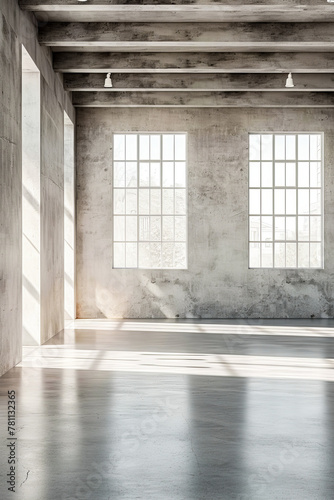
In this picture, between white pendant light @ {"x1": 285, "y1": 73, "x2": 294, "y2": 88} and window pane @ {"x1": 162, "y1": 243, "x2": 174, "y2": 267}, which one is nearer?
white pendant light @ {"x1": 285, "y1": 73, "x2": 294, "y2": 88}

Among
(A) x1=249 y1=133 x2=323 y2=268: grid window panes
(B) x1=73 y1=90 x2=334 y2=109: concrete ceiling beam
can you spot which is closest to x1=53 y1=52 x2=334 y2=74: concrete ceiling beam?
(B) x1=73 y1=90 x2=334 y2=109: concrete ceiling beam

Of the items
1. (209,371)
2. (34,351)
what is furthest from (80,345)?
(209,371)

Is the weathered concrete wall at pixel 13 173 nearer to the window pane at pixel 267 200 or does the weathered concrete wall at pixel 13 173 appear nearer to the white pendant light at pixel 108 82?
the white pendant light at pixel 108 82

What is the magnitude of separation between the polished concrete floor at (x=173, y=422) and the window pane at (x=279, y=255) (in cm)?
688

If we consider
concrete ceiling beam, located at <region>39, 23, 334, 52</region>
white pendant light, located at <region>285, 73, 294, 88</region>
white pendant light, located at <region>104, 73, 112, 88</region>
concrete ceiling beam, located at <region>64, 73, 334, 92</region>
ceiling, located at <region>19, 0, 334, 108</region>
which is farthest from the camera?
concrete ceiling beam, located at <region>64, 73, 334, 92</region>

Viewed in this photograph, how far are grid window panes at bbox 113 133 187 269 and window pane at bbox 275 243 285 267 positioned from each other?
2347mm

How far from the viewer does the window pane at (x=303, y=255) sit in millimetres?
19531

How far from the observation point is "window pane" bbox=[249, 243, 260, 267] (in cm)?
1948

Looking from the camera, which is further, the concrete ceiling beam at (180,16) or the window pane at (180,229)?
the window pane at (180,229)

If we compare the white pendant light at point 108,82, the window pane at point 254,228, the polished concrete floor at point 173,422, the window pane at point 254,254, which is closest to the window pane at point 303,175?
the window pane at point 254,228

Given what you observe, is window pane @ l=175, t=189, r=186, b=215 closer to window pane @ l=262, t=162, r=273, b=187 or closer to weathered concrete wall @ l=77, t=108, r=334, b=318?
weathered concrete wall @ l=77, t=108, r=334, b=318

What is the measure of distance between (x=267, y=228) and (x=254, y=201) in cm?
77

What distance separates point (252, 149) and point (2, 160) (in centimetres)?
1079

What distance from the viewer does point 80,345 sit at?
42.3ft
